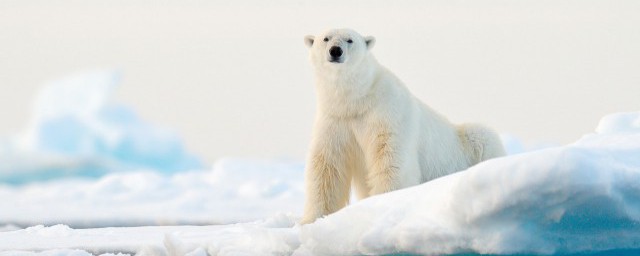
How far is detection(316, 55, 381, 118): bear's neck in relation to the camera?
6.94 metres

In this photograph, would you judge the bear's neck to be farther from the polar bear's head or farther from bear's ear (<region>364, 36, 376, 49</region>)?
bear's ear (<region>364, 36, 376, 49</region>)

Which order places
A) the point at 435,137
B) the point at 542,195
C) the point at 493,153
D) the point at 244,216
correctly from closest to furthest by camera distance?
the point at 542,195 < the point at 435,137 < the point at 493,153 < the point at 244,216

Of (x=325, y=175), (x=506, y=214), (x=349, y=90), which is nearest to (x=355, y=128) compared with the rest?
(x=349, y=90)

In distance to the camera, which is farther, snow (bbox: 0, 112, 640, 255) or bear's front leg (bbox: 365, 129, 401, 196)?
bear's front leg (bbox: 365, 129, 401, 196)

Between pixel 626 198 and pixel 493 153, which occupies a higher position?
pixel 493 153

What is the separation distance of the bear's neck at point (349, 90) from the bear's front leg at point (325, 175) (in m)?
0.21

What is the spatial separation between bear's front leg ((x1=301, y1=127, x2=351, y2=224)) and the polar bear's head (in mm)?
548

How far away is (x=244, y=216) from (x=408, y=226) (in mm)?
13969

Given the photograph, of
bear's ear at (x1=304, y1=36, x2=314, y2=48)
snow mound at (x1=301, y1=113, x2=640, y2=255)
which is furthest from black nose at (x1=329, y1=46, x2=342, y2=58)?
snow mound at (x1=301, y1=113, x2=640, y2=255)

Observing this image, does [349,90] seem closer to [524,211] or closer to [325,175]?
[325,175]

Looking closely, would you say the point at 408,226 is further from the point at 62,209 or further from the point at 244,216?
the point at 62,209

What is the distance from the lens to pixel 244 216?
60.4 ft

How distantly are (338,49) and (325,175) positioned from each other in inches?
37.7

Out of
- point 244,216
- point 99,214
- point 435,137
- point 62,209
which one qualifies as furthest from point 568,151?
point 62,209
